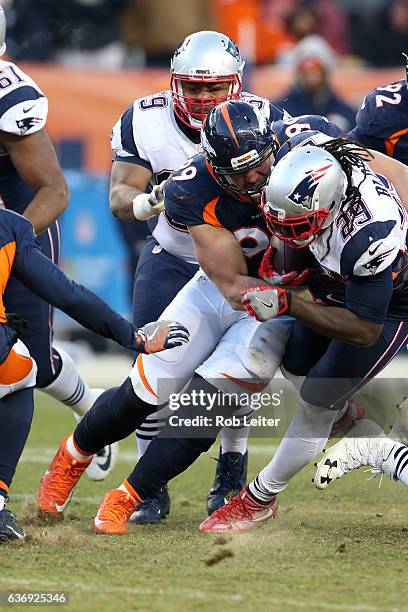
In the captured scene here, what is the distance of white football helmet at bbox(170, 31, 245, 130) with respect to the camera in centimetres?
514

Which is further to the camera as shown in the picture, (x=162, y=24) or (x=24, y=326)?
(x=162, y=24)

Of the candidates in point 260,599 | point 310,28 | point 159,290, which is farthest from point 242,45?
point 260,599

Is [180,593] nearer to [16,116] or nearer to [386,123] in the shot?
[16,116]

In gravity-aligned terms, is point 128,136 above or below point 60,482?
above

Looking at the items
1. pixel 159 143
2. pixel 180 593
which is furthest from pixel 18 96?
pixel 180 593

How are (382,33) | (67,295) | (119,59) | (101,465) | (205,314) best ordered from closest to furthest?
(67,295) < (205,314) < (101,465) < (119,59) < (382,33)

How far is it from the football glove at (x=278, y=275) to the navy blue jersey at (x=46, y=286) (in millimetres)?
603

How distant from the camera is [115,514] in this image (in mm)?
4652

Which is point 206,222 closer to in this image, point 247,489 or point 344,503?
point 247,489

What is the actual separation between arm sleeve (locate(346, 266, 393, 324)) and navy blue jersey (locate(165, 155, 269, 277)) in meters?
0.58

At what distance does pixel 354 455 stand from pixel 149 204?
1321 mm

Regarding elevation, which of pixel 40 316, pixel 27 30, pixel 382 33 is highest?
pixel 40 316

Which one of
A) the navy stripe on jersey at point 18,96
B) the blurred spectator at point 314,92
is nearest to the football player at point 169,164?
the navy stripe on jersey at point 18,96

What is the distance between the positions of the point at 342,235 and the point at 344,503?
163 centimetres
